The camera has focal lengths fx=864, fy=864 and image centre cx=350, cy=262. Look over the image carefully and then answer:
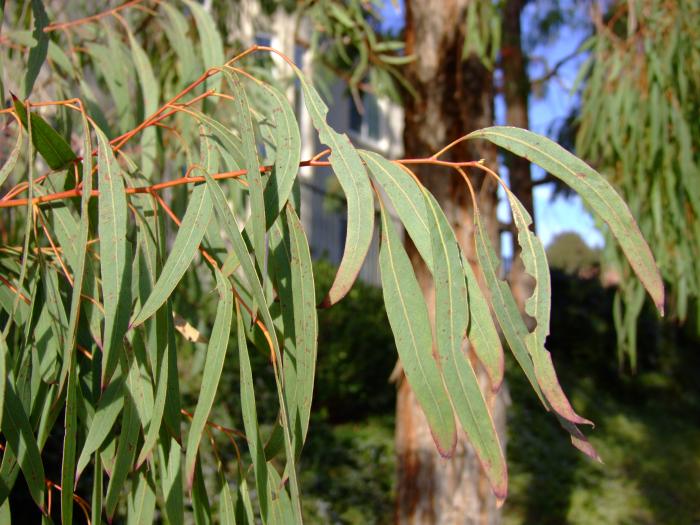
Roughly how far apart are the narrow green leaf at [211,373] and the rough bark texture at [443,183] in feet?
5.05

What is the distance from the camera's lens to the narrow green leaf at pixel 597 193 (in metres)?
1.02

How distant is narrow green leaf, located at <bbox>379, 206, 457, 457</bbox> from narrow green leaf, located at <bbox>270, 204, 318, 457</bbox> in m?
0.10

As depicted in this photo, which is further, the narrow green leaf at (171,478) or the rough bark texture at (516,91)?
the rough bark texture at (516,91)

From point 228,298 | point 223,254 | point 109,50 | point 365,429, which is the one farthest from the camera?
point 365,429

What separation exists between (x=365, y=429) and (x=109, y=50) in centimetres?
392

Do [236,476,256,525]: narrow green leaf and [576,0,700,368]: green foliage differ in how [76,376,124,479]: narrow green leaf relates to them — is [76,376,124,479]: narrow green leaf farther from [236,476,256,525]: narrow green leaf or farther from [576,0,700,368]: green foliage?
[576,0,700,368]: green foliage

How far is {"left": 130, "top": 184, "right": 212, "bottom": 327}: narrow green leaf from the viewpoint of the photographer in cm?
99

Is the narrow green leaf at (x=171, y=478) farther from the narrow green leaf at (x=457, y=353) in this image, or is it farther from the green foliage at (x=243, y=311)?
the narrow green leaf at (x=457, y=353)

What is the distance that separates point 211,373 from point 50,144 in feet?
1.51

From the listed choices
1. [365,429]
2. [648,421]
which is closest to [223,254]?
[365,429]

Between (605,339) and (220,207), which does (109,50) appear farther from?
(605,339)

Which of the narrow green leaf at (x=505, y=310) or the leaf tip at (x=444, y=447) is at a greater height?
the narrow green leaf at (x=505, y=310)

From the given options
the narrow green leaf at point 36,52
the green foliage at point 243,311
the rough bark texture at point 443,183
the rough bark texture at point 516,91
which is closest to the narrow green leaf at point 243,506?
the green foliage at point 243,311

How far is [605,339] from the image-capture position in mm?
8586
